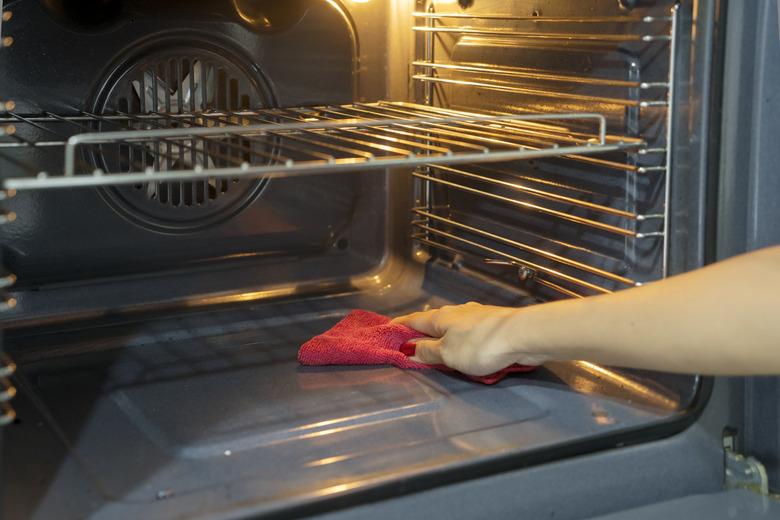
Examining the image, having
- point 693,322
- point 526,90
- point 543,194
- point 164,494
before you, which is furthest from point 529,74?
point 164,494

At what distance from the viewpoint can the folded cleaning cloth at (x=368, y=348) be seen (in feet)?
3.94

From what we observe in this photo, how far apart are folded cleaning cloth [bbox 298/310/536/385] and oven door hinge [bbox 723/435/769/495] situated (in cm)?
24

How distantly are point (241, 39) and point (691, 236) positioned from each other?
0.68 meters

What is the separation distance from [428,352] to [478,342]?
10 cm

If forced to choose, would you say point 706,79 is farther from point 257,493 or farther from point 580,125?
point 257,493

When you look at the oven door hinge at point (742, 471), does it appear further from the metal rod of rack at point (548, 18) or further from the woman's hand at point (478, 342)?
the metal rod of rack at point (548, 18)

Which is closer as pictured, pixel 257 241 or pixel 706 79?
pixel 706 79

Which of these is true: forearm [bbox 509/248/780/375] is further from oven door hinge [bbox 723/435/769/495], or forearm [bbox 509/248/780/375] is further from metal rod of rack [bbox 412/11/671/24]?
metal rod of rack [bbox 412/11/671/24]

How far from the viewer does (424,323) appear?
1.22m

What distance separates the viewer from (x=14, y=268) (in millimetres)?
1285

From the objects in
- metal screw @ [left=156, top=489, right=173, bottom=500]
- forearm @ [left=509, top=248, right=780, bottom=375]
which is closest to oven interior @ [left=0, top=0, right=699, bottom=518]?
metal screw @ [left=156, top=489, right=173, bottom=500]

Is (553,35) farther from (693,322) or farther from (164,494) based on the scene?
(164,494)

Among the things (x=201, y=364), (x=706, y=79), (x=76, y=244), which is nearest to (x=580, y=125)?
(x=706, y=79)

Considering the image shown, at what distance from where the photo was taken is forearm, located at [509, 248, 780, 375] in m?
0.86
